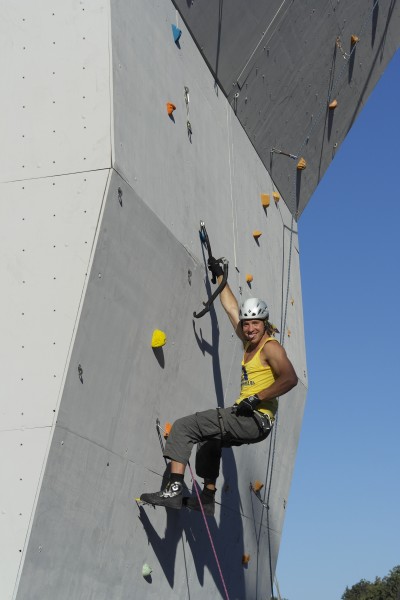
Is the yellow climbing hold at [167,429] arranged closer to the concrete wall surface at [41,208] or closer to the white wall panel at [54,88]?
the concrete wall surface at [41,208]

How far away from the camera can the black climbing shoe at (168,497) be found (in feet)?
→ 16.8

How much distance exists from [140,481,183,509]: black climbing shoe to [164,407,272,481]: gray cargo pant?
16cm

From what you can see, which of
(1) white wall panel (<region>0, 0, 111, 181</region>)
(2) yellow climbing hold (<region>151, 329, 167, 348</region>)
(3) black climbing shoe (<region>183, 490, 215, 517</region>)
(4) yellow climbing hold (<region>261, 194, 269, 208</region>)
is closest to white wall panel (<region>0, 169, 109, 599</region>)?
(1) white wall panel (<region>0, 0, 111, 181</region>)

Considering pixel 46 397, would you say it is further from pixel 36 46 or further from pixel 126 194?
pixel 36 46

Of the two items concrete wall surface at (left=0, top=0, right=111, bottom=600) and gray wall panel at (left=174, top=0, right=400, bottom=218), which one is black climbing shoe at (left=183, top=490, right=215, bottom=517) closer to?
concrete wall surface at (left=0, top=0, right=111, bottom=600)

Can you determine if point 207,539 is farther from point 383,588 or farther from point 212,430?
point 383,588

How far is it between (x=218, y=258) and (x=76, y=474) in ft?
7.13

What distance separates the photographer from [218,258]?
6.30 meters

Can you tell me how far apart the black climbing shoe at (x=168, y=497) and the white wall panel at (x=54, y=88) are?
5.81ft

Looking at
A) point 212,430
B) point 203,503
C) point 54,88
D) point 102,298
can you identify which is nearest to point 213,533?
point 203,503

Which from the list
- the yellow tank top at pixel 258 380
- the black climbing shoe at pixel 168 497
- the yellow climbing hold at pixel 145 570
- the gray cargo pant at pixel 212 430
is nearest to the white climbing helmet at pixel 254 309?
the yellow tank top at pixel 258 380

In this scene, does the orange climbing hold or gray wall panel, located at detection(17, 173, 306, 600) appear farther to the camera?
the orange climbing hold

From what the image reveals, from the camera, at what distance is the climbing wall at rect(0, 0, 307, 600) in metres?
4.42

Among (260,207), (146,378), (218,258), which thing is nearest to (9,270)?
(146,378)
